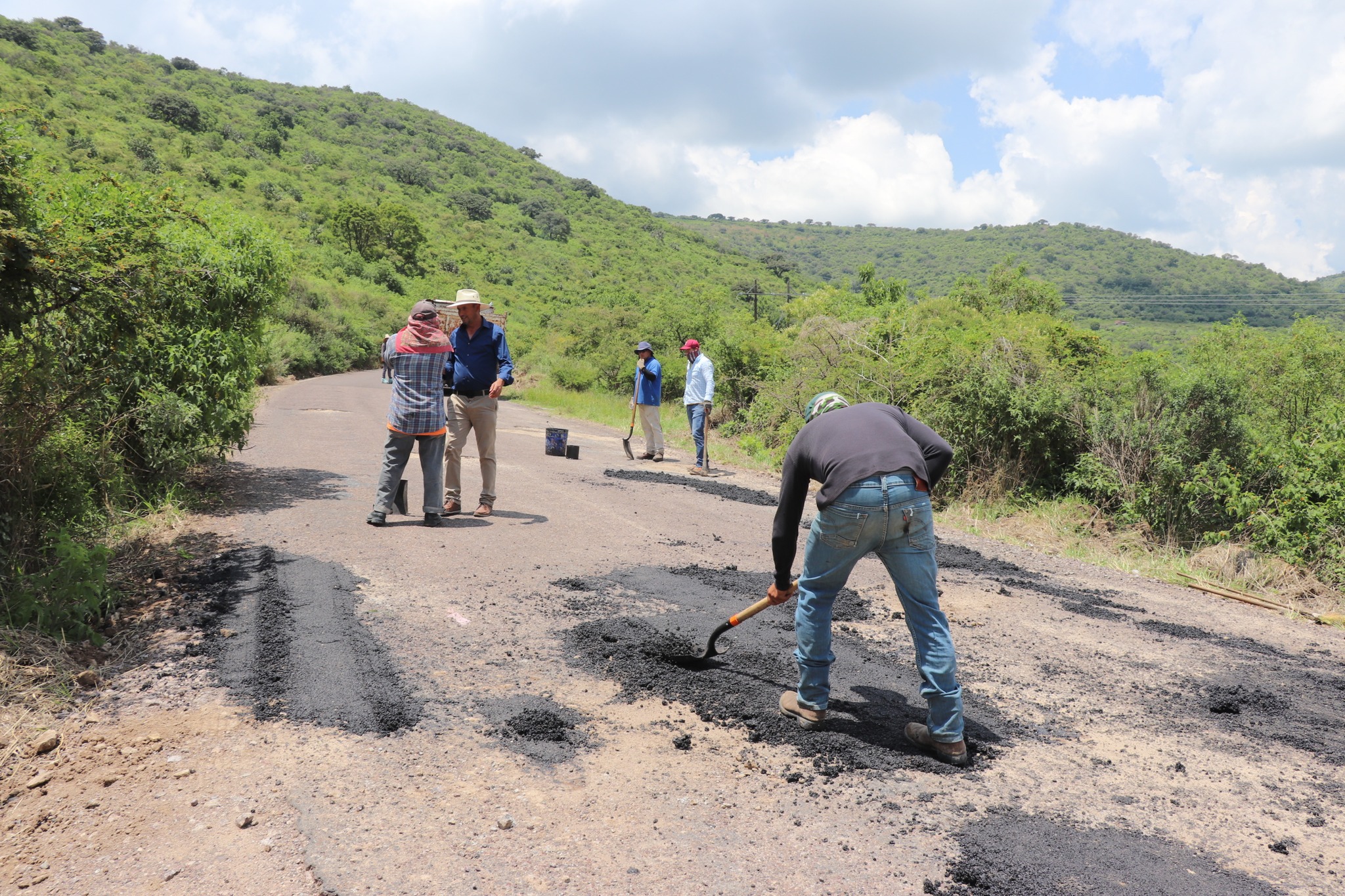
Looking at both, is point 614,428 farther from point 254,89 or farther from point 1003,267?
point 254,89

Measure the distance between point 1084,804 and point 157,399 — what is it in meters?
Answer: 7.54

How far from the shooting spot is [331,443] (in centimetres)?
1222

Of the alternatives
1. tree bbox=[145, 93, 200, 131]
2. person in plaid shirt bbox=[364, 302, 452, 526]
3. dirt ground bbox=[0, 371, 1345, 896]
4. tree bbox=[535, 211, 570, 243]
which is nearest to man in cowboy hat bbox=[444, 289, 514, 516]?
person in plaid shirt bbox=[364, 302, 452, 526]

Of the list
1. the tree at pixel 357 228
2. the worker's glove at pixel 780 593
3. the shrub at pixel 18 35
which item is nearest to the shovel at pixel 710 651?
the worker's glove at pixel 780 593

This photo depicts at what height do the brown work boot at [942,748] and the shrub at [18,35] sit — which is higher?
the shrub at [18,35]

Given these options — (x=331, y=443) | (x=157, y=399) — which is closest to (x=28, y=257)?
(x=157, y=399)

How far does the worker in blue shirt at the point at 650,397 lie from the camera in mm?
12781

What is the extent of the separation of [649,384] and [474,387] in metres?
5.32

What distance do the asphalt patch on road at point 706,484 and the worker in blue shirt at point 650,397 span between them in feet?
4.13

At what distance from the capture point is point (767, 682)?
173 inches

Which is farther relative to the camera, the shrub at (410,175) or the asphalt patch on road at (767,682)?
the shrub at (410,175)

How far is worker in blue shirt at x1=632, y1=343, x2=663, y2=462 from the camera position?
12.8m

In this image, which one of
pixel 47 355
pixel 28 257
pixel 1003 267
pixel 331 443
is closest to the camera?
pixel 28 257

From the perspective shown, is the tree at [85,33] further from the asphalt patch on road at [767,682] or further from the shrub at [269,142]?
the asphalt patch on road at [767,682]
